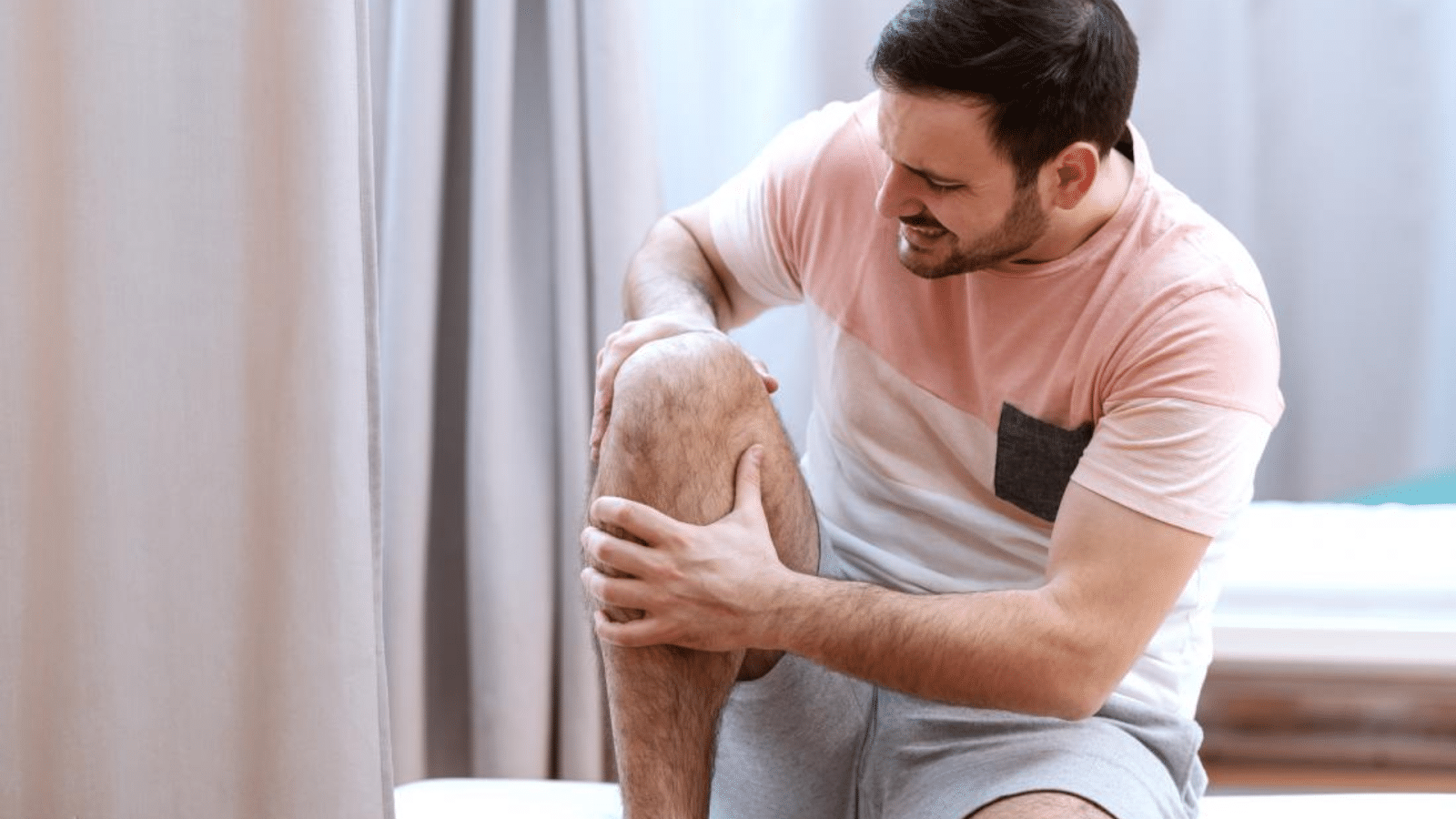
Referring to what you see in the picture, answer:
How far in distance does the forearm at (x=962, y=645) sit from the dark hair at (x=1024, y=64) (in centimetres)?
36

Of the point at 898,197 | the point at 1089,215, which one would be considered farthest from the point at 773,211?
the point at 1089,215

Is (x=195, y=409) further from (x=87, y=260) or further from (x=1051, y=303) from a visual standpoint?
(x=1051, y=303)

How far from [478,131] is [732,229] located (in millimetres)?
360

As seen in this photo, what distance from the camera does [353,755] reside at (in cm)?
119

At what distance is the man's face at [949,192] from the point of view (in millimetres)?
1248

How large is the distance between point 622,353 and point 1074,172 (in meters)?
0.41

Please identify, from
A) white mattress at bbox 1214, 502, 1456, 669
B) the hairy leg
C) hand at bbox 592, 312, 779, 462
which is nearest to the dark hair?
hand at bbox 592, 312, 779, 462

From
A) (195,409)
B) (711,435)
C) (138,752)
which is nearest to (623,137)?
(711,435)

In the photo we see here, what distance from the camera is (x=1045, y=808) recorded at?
117 cm

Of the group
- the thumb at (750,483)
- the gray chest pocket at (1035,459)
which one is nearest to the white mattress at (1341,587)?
the gray chest pocket at (1035,459)

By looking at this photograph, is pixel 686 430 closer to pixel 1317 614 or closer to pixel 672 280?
pixel 672 280

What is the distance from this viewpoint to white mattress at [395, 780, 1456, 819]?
4.68 ft

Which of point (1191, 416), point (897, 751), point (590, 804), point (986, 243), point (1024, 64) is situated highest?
point (1024, 64)

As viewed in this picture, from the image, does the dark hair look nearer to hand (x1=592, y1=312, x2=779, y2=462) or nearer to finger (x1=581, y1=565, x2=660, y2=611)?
hand (x1=592, y1=312, x2=779, y2=462)
